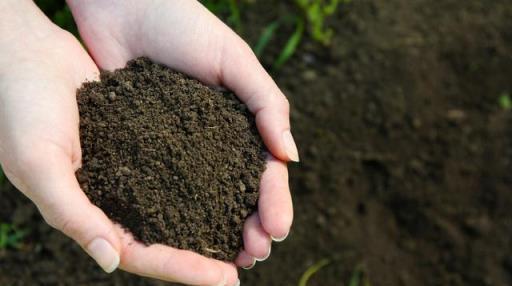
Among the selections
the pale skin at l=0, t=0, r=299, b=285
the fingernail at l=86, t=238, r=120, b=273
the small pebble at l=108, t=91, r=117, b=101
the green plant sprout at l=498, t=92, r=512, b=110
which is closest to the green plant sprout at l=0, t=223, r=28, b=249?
the pale skin at l=0, t=0, r=299, b=285

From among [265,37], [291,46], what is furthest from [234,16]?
[291,46]

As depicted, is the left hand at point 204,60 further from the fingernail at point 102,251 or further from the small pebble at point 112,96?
the small pebble at point 112,96

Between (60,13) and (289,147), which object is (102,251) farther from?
(60,13)

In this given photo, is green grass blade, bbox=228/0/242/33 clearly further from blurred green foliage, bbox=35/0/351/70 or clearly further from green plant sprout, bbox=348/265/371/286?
green plant sprout, bbox=348/265/371/286

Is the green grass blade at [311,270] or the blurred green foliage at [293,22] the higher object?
the blurred green foliage at [293,22]

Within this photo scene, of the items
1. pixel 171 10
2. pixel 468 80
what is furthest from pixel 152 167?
pixel 468 80

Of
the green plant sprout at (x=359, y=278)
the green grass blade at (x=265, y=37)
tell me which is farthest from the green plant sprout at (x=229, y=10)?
the green plant sprout at (x=359, y=278)

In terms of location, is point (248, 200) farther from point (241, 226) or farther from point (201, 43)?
point (201, 43)

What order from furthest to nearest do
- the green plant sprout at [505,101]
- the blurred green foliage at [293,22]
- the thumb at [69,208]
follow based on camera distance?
1. the green plant sprout at [505,101]
2. the blurred green foliage at [293,22]
3. the thumb at [69,208]
